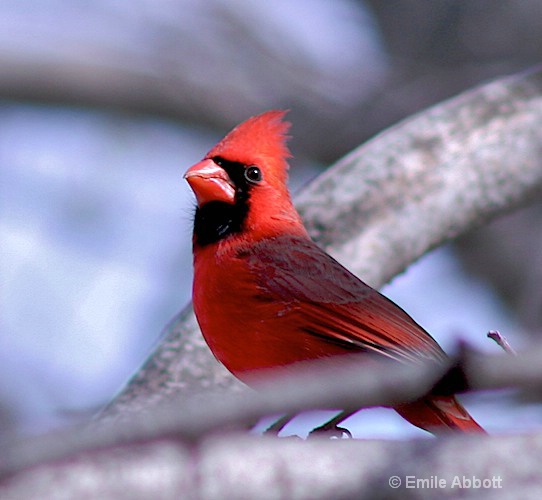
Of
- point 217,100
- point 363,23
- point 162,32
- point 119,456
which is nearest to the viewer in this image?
point 119,456

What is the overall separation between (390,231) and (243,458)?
1.84 m

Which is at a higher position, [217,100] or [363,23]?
[363,23]

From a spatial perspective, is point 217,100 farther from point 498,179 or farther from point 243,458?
point 243,458

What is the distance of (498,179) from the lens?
10.3ft

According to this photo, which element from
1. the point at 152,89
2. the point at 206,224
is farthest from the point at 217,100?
the point at 206,224

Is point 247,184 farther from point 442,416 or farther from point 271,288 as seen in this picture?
point 442,416

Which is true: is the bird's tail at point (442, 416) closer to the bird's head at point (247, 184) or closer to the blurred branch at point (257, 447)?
the bird's head at point (247, 184)

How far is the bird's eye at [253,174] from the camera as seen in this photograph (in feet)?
8.89

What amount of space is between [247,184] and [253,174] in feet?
A: 0.13

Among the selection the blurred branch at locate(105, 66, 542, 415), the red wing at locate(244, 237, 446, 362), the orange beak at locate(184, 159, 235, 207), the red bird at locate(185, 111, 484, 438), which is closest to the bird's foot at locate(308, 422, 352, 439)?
the red bird at locate(185, 111, 484, 438)

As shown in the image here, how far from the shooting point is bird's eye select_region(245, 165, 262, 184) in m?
2.71

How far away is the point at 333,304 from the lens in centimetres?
238

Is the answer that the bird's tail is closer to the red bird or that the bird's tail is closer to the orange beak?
the red bird

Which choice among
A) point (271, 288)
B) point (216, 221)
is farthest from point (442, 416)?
point (216, 221)
